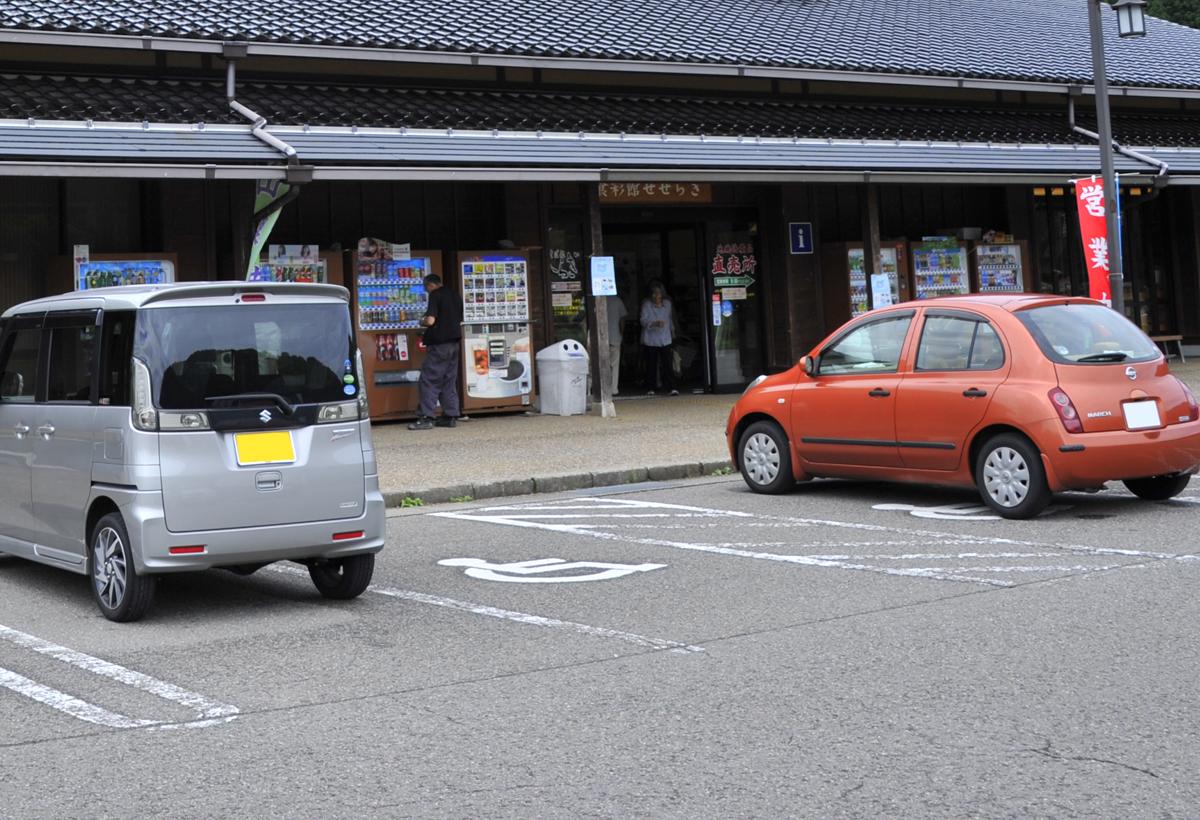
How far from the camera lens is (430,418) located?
17422 mm

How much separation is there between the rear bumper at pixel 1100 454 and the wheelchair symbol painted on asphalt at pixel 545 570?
289 cm

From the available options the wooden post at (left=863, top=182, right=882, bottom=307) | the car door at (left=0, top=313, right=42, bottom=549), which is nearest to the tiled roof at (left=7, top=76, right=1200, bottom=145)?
the wooden post at (left=863, top=182, right=882, bottom=307)

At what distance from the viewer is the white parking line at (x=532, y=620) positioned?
260 inches

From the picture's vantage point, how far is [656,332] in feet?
69.3

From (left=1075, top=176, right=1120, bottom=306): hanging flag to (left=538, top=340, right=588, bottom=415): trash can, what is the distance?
251 inches

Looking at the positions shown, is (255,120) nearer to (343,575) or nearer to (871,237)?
(871,237)

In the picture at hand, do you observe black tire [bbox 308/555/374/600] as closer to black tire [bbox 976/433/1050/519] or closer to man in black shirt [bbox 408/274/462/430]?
black tire [bbox 976/433/1050/519]

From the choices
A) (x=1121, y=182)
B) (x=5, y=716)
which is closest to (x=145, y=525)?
(x=5, y=716)

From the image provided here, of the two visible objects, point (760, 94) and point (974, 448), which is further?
point (760, 94)

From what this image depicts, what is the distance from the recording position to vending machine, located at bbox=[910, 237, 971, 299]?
893 inches

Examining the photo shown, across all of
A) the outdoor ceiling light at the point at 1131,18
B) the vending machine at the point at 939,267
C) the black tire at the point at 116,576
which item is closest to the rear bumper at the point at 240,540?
the black tire at the point at 116,576

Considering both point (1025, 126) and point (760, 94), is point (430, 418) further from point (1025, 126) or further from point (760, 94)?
point (1025, 126)

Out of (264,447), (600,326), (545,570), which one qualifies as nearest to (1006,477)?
(545,570)

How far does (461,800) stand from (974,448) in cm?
673
